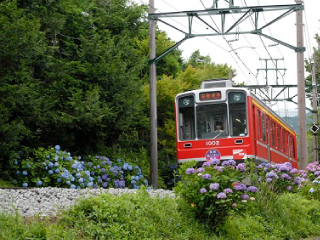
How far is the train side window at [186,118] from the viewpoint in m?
18.1

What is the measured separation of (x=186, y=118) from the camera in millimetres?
18297

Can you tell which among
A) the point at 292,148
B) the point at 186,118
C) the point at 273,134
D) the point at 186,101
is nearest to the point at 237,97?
the point at 186,101

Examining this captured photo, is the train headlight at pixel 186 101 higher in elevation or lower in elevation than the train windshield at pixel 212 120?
higher

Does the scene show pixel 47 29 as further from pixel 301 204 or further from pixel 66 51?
pixel 301 204

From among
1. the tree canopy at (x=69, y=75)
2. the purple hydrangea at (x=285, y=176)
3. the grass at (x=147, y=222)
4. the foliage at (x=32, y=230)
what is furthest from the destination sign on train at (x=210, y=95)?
the foliage at (x=32, y=230)

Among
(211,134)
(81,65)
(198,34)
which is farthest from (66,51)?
(211,134)

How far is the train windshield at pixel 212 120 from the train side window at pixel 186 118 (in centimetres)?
23

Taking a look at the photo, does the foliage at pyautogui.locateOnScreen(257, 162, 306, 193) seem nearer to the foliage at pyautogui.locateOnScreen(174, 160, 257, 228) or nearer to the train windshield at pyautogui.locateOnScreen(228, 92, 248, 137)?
the foliage at pyautogui.locateOnScreen(174, 160, 257, 228)

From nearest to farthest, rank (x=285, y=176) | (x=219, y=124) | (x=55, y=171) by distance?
(x=285, y=176)
(x=55, y=171)
(x=219, y=124)

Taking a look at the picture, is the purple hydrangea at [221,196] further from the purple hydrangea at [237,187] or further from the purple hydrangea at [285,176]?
the purple hydrangea at [285,176]

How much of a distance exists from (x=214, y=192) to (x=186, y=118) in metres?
9.40

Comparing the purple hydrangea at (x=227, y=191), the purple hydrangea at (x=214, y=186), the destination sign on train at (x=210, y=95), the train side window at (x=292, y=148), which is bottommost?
the train side window at (x=292, y=148)

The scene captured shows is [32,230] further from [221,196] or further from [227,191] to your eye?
[227,191]

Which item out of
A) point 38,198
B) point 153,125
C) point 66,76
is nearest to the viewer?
point 38,198
